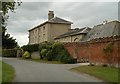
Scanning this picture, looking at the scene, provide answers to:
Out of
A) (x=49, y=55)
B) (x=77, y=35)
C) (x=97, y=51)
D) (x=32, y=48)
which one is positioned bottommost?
(x=49, y=55)

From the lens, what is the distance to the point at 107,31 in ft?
165

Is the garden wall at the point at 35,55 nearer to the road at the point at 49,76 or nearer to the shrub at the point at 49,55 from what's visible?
the shrub at the point at 49,55

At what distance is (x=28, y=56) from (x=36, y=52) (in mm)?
1873

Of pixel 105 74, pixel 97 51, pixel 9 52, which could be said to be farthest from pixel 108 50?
pixel 9 52

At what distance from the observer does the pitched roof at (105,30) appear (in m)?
48.2

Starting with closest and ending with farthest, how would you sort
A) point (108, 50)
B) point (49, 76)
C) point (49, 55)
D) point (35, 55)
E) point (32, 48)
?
point (49, 76) < point (108, 50) < point (49, 55) < point (35, 55) < point (32, 48)

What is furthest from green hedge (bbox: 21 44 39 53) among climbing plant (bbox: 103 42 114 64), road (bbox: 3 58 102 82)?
road (bbox: 3 58 102 82)

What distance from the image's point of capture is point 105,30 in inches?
2019

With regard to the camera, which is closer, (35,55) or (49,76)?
(49,76)

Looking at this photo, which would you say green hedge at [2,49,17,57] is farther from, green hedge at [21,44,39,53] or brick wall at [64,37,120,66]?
A: brick wall at [64,37,120,66]

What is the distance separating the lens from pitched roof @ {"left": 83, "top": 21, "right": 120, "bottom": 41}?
48.2 metres

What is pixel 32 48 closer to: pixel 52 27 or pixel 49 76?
pixel 52 27

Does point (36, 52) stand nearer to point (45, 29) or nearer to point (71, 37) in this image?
point (71, 37)

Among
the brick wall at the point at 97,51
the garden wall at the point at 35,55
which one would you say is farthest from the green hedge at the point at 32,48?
the brick wall at the point at 97,51
